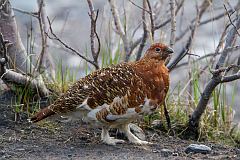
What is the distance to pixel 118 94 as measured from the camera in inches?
216

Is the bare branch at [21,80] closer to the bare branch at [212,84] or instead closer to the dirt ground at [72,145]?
the dirt ground at [72,145]

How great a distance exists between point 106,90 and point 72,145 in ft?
1.63

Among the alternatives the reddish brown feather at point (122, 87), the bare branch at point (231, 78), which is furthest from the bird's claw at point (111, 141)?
the bare branch at point (231, 78)

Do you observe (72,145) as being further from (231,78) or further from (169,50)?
(231,78)

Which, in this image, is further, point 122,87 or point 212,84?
point 212,84

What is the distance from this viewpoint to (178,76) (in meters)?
9.42

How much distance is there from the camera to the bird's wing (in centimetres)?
549

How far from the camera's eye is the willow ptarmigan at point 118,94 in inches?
216

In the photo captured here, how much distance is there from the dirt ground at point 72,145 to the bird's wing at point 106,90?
293 millimetres

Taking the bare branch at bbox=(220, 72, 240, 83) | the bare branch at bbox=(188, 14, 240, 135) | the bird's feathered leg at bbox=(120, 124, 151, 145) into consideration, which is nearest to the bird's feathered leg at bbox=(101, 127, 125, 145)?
the bird's feathered leg at bbox=(120, 124, 151, 145)

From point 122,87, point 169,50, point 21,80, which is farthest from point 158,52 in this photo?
point 21,80

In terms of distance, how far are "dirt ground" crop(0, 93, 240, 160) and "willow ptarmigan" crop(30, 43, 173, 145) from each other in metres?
0.19

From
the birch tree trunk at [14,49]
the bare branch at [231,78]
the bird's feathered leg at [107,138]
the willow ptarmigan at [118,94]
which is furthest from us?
the birch tree trunk at [14,49]

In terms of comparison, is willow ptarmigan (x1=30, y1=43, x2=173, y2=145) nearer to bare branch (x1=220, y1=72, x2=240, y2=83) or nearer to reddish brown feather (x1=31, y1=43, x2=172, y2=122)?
reddish brown feather (x1=31, y1=43, x2=172, y2=122)
